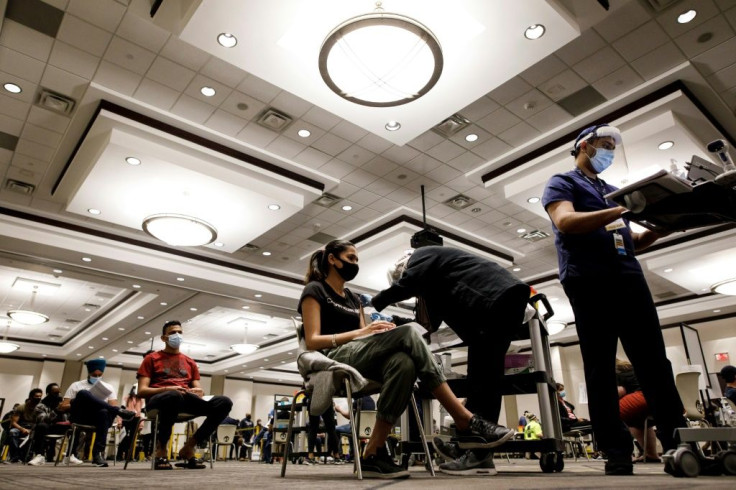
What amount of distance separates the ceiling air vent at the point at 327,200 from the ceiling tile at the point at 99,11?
11.4 ft

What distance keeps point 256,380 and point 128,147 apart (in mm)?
17290

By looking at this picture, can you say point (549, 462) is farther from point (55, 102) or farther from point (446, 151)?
point (55, 102)

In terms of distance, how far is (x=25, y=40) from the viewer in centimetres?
444

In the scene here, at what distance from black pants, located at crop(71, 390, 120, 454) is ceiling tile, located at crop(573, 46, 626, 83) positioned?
6.07m

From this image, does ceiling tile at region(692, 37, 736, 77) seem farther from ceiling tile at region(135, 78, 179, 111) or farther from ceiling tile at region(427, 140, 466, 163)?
ceiling tile at region(135, 78, 179, 111)

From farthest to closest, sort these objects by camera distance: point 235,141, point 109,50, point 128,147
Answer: point 235,141
point 128,147
point 109,50

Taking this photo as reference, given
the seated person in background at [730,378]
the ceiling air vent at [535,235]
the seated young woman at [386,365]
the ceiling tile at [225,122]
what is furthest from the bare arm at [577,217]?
the ceiling air vent at [535,235]

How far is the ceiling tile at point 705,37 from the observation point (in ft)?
14.4

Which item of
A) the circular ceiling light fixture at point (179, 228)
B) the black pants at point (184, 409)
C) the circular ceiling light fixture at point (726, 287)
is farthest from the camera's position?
the circular ceiling light fixture at point (726, 287)

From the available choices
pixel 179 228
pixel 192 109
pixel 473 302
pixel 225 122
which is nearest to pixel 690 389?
pixel 473 302

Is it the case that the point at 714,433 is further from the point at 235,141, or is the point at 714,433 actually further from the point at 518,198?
the point at 235,141

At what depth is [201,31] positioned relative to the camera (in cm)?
398

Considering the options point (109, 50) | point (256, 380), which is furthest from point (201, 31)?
point (256, 380)

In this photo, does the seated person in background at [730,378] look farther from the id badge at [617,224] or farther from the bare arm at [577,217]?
the bare arm at [577,217]
